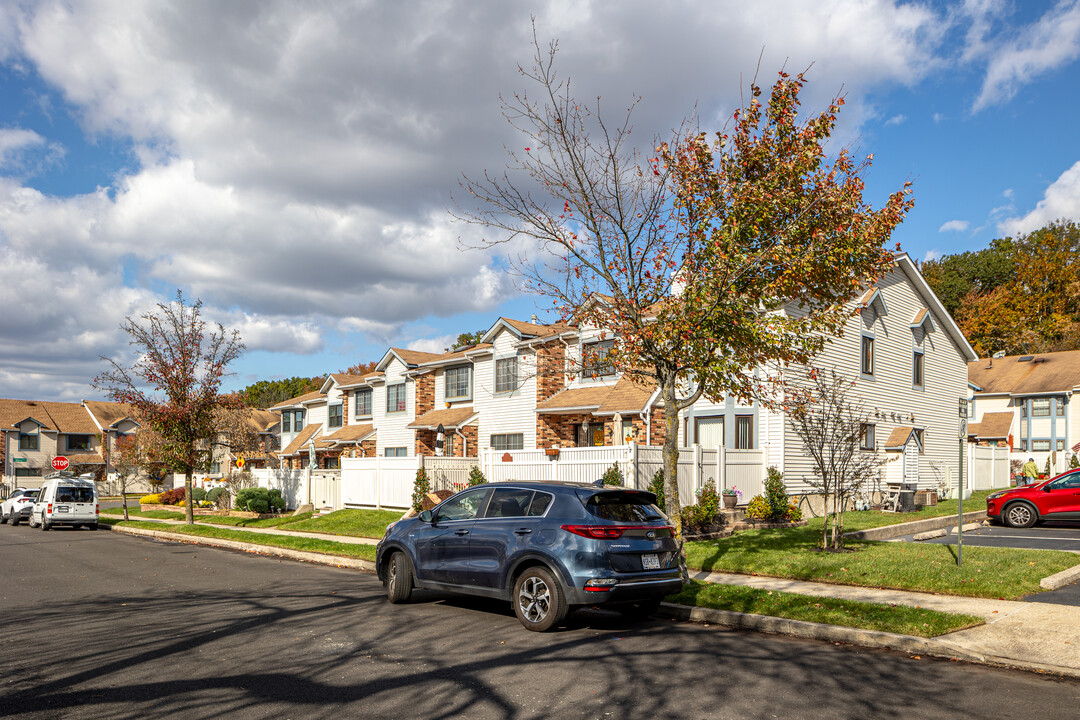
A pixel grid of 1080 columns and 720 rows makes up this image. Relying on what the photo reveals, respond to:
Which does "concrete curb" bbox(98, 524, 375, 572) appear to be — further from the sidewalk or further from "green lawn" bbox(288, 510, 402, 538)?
the sidewalk

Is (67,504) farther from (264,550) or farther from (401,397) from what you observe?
(401,397)

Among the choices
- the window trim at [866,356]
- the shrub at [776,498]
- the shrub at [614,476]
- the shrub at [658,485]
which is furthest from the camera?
the window trim at [866,356]

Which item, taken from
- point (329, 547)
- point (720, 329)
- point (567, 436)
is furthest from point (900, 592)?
point (567, 436)

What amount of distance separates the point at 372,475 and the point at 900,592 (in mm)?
19991

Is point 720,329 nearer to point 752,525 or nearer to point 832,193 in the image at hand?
point 832,193

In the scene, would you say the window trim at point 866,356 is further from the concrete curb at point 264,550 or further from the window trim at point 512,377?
the concrete curb at point 264,550

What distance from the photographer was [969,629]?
8406 mm

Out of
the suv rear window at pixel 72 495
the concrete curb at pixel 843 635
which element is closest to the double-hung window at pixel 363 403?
the suv rear window at pixel 72 495

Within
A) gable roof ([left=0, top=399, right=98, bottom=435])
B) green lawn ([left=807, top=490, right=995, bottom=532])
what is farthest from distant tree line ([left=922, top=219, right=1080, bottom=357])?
gable roof ([left=0, top=399, right=98, bottom=435])

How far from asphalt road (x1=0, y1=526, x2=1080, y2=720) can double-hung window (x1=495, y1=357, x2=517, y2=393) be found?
20809 mm

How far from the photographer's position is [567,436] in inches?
1159

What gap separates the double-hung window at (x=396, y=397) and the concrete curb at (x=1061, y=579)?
2990 centimetres

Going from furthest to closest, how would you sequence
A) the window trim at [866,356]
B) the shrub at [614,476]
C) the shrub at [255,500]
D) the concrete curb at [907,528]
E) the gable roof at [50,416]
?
the gable roof at [50,416]
the shrub at [255,500]
the window trim at [866,356]
the shrub at [614,476]
the concrete curb at [907,528]

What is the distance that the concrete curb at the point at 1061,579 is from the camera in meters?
10.8
